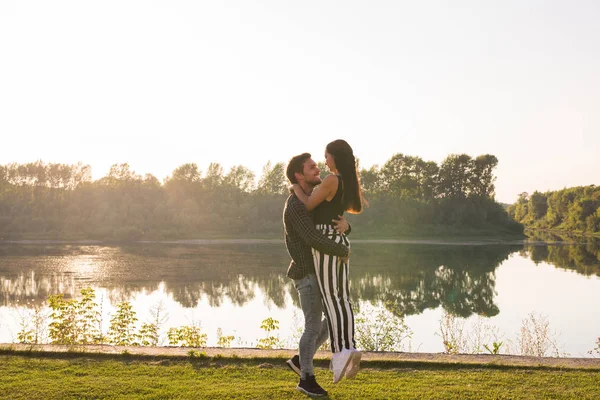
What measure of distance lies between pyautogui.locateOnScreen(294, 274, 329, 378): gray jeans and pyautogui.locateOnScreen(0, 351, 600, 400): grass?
303 mm

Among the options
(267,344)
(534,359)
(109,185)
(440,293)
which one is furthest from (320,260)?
(109,185)

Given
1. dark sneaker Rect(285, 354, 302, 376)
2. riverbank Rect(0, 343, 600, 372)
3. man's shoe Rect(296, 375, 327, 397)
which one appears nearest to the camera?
man's shoe Rect(296, 375, 327, 397)

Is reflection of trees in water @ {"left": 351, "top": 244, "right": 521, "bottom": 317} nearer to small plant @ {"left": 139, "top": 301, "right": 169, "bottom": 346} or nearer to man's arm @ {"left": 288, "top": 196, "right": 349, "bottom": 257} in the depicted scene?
small plant @ {"left": 139, "top": 301, "right": 169, "bottom": 346}

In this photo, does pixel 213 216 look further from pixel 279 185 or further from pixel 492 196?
pixel 492 196

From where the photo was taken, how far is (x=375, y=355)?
251 inches

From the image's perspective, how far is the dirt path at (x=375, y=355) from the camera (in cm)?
599

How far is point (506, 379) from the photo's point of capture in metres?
5.25

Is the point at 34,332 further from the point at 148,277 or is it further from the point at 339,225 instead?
the point at 148,277

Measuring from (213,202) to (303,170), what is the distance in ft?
235

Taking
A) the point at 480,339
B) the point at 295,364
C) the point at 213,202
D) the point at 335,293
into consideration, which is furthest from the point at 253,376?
the point at 213,202

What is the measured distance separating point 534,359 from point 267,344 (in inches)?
185

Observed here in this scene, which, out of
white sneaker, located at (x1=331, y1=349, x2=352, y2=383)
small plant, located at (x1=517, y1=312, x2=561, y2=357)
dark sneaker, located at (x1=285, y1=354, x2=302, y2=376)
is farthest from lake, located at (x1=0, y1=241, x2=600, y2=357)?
white sneaker, located at (x1=331, y1=349, x2=352, y2=383)

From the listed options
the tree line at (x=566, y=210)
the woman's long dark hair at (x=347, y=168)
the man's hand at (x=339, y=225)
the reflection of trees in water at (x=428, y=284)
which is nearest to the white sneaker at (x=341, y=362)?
the man's hand at (x=339, y=225)

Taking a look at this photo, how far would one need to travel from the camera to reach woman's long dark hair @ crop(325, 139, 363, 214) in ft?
15.1
